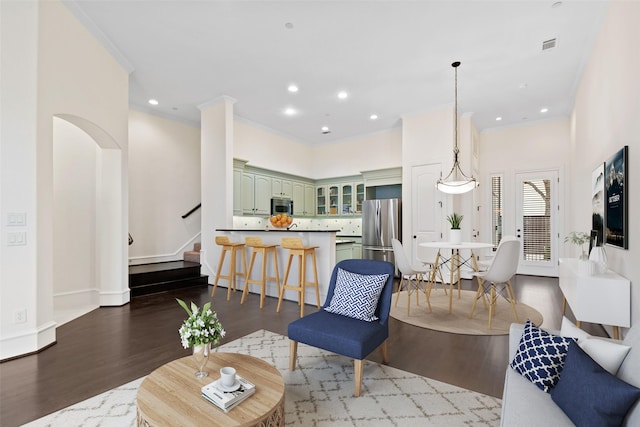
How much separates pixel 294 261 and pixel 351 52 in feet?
10.1

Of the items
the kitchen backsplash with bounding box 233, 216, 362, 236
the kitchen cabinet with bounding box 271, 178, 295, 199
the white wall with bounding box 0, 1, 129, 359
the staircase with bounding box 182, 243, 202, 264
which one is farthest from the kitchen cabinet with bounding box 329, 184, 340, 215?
the white wall with bounding box 0, 1, 129, 359

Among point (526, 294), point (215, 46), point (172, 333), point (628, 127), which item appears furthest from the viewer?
point (526, 294)

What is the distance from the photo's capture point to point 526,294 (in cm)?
496

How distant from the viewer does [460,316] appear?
3.86 m

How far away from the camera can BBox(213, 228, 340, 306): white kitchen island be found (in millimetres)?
4391

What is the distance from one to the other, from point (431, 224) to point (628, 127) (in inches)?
139

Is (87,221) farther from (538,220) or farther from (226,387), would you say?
(538,220)

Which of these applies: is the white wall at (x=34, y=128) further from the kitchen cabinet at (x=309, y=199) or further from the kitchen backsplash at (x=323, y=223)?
the kitchen cabinet at (x=309, y=199)

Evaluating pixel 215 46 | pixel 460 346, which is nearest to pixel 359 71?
pixel 215 46

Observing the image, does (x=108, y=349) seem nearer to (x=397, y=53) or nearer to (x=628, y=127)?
(x=397, y=53)

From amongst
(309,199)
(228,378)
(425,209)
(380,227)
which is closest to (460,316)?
(425,209)

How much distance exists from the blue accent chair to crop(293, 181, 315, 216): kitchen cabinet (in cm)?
533

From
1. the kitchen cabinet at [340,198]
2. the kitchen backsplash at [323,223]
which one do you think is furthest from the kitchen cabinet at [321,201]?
the kitchen backsplash at [323,223]

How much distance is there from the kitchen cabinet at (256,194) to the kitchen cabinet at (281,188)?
17cm
